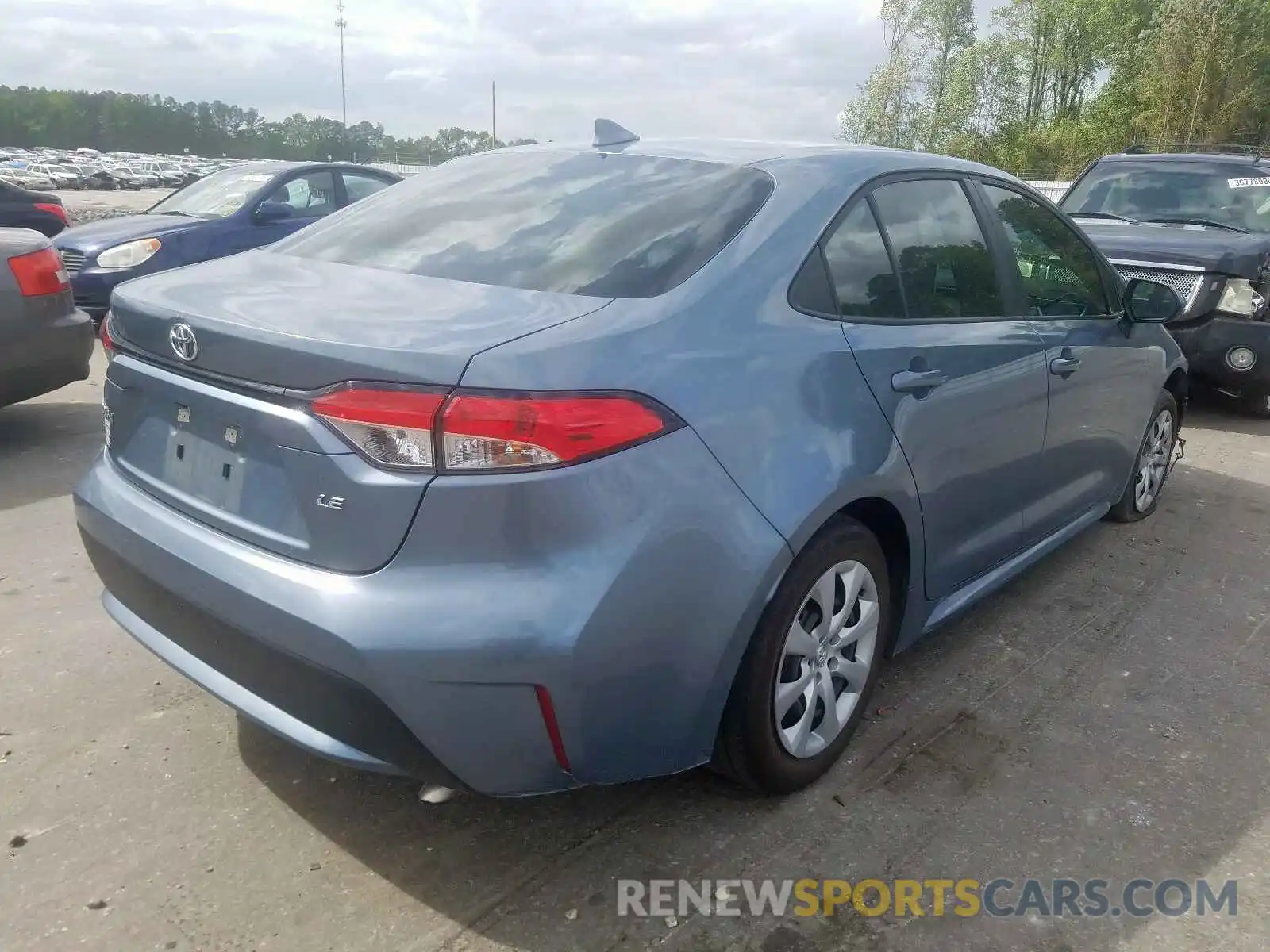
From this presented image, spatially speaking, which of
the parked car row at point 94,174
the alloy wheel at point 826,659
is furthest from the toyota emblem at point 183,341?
the parked car row at point 94,174

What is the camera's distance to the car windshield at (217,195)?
368 inches

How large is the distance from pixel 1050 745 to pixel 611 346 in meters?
1.85

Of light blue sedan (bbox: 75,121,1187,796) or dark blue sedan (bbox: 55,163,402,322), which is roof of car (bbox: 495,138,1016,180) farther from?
dark blue sedan (bbox: 55,163,402,322)

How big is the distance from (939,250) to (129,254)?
285 inches

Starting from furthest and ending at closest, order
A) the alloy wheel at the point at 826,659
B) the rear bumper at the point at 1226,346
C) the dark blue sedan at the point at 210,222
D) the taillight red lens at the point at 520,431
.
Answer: the dark blue sedan at the point at 210,222, the rear bumper at the point at 1226,346, the alloy wheel at the point at 826,659, the taillight red lens at the point at 520,431

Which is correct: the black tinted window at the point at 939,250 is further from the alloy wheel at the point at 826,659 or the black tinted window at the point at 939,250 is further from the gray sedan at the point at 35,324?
the gray sedan at the point at 35,324

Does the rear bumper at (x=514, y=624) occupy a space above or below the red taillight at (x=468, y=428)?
below

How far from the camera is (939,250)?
3.20 meters

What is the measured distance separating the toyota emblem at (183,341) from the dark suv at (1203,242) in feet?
21.0

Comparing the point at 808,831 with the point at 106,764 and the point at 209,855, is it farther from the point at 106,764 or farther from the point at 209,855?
the point at 106,764

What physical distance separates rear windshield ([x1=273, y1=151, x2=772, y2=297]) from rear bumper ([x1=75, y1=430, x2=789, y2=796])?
0.54 meters

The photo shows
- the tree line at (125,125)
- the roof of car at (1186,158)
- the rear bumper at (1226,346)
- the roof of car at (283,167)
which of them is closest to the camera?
the rear bumper at (1226,346)

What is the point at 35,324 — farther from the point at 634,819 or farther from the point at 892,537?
the point at 892,537

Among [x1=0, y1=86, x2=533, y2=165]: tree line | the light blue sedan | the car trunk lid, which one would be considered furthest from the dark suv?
[x1=0, y1=86, x2=533, y2=165]: tree line
